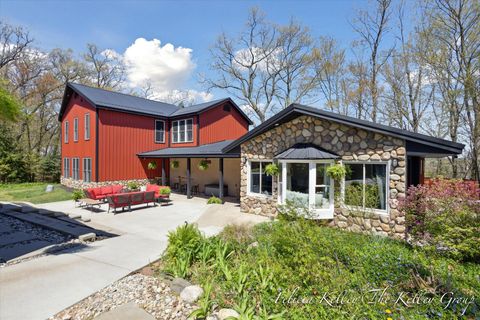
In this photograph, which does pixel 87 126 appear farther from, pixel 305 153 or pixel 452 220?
pixel 452 220

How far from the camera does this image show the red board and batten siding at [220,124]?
61.6 ft

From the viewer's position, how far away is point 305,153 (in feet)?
27.9

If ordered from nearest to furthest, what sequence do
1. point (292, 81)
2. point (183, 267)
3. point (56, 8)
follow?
1. point (183, 267)
2. point (56, 8)
3. point (292, 81)

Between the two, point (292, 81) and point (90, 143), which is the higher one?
point (292, 81)

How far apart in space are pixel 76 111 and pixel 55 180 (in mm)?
9289

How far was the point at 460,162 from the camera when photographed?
61.2 ft

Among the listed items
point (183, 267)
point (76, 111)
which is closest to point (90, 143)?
point (76, 111)

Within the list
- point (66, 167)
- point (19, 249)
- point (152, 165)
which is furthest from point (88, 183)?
point (19, 249)

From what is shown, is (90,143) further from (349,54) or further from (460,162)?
(460,162)

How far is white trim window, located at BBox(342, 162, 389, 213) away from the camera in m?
7.51

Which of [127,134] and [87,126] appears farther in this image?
[127,134]

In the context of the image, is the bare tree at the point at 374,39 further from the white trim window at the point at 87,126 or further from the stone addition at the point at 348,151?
the white trim window at the point at 87,126

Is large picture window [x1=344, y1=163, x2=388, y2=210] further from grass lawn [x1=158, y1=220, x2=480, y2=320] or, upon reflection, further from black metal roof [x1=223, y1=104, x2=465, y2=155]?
grass lawn [x1=158, y1=220, x2=480, y2=320]

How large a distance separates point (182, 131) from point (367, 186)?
1471 centimetres
